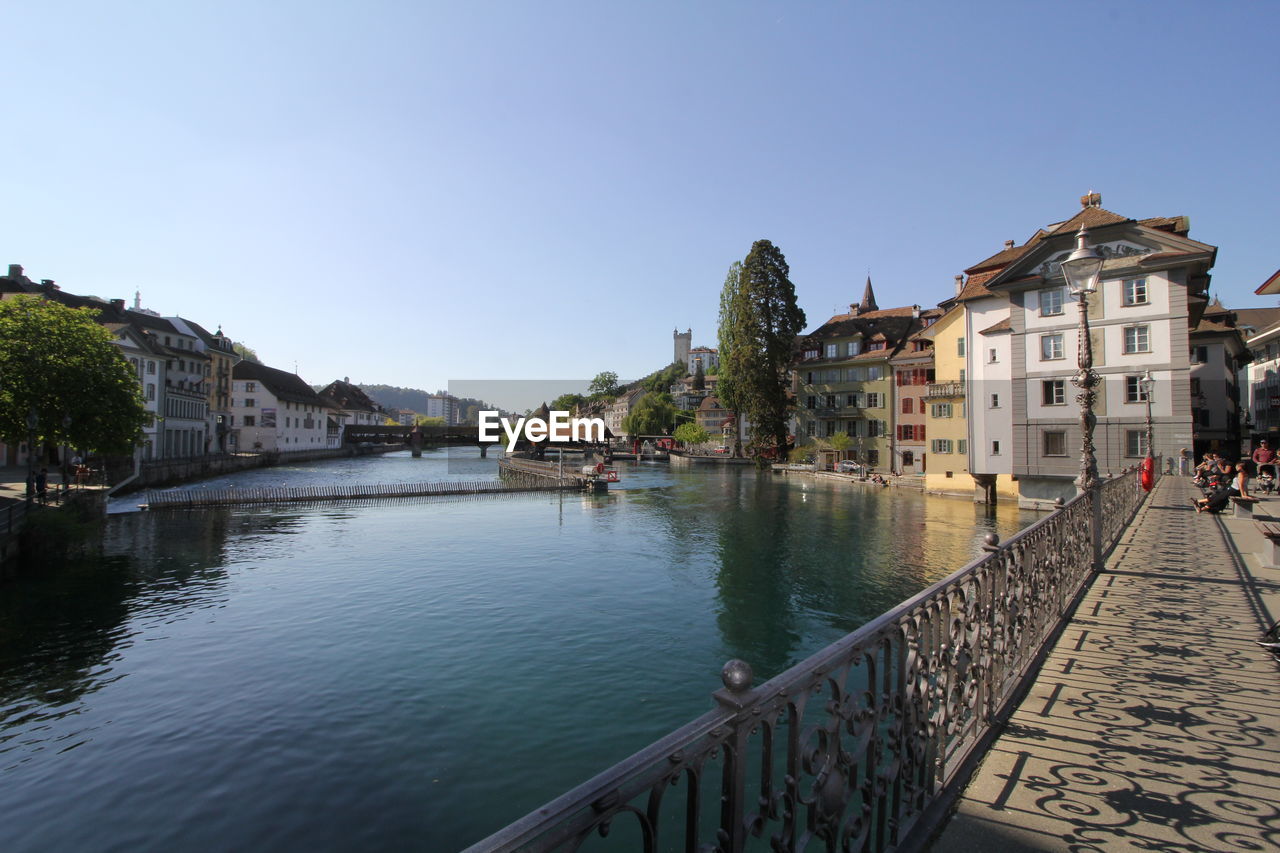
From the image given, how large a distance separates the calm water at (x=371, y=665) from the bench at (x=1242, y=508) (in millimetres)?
8400

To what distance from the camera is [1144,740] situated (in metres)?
4.77

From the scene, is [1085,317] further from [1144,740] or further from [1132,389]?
[1132,389]

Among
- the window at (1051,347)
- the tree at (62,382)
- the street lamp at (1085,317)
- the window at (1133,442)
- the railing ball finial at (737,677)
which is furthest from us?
the window at (1051,347)

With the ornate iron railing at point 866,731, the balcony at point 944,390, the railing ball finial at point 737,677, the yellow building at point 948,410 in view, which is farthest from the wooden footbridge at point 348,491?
the railing ball finial at point 737,677

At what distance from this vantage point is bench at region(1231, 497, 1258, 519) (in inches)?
654

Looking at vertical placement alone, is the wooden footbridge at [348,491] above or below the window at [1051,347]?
below

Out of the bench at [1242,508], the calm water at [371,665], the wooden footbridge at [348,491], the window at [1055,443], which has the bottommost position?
the calm water at [371,665]

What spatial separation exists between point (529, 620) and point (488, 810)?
8.83 metres

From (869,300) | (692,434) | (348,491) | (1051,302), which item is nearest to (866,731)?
(1051,302)

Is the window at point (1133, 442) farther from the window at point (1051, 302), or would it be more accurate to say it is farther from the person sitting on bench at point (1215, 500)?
the person sitting on bench at point (1215, 500)

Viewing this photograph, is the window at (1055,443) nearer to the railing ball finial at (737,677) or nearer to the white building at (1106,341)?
the white building at (1106,341)

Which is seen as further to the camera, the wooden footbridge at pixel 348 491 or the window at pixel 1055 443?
the wooden footbridge at pixel 348 491

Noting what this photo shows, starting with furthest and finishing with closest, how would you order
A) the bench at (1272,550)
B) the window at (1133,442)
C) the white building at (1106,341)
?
the window at (1133,442) → the white building at (1106,341) → the bench at (1272,550)

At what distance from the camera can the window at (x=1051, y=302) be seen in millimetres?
34500
